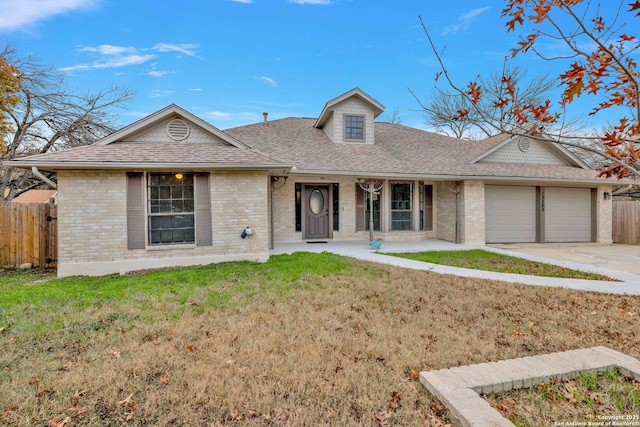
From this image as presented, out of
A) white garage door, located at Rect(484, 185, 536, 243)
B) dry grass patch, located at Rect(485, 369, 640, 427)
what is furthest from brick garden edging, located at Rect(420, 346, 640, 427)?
white garage door, located at Rect(484, 185, 536, 243)

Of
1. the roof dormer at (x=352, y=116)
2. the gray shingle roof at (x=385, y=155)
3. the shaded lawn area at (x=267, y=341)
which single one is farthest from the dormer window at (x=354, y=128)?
the shaded lawn area at (x=267, y=341)

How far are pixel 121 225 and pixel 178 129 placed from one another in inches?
119

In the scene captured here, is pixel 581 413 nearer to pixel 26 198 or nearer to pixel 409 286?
pixel 409 286

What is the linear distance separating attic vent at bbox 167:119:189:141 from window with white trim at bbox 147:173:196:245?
128 centimetres

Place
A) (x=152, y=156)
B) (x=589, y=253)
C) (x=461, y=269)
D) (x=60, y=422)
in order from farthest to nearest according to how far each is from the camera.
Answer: (x=589, y=253) → (x=152, y=156) → (x=461, y=269) → (x=60, y=422)

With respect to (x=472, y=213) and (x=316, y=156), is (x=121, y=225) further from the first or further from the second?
(x=472, y=213)

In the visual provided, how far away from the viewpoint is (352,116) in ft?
45.5

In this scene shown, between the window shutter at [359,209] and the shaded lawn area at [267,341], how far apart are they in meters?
6.15

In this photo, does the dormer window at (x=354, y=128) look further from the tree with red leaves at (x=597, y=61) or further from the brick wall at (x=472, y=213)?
the tree with red leaves at (x=597, y=61)

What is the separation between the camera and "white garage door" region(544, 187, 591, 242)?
1346 cm

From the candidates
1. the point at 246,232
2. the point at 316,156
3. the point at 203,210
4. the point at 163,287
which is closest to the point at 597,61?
the point at 163,287

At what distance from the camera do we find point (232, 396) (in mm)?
2922

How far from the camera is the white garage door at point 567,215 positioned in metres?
13.5

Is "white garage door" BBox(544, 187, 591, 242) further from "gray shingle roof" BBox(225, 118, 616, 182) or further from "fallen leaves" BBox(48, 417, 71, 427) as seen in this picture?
"fallen leaves" BBox(48, 417, 71, 427)
